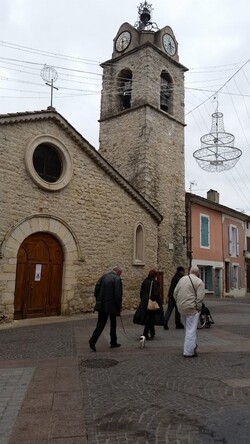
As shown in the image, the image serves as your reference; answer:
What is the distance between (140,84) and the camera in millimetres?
18797

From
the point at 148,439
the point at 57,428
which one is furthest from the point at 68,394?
the point at 148,439

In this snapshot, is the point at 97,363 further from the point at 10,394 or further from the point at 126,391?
the point at 10,394

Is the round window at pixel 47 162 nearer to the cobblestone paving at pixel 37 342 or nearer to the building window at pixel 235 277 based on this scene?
the cobblestone paving at pixel 37 342

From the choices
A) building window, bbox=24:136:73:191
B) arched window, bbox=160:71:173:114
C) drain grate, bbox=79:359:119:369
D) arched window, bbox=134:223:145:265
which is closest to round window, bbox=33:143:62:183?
building window, bbox=24:136:73:191

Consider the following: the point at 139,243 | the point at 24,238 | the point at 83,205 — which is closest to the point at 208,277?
the point at 139,243

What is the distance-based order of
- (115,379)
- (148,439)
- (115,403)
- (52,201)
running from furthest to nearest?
(52,201) → (115,379) → (115,403) → (148,439)

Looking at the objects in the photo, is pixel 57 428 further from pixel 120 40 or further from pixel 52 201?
pixel 120 40

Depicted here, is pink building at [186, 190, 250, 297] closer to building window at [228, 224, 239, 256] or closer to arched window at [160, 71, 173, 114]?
building window at [228, 224, 239, 256]

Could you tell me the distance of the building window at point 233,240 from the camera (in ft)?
80.1

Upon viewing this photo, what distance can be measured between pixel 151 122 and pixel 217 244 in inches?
362

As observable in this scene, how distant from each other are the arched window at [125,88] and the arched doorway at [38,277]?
37.7ft

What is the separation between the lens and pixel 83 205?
40.3 feet

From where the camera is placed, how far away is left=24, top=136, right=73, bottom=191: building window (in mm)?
10867

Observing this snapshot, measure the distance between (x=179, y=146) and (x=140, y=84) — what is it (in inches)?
153
